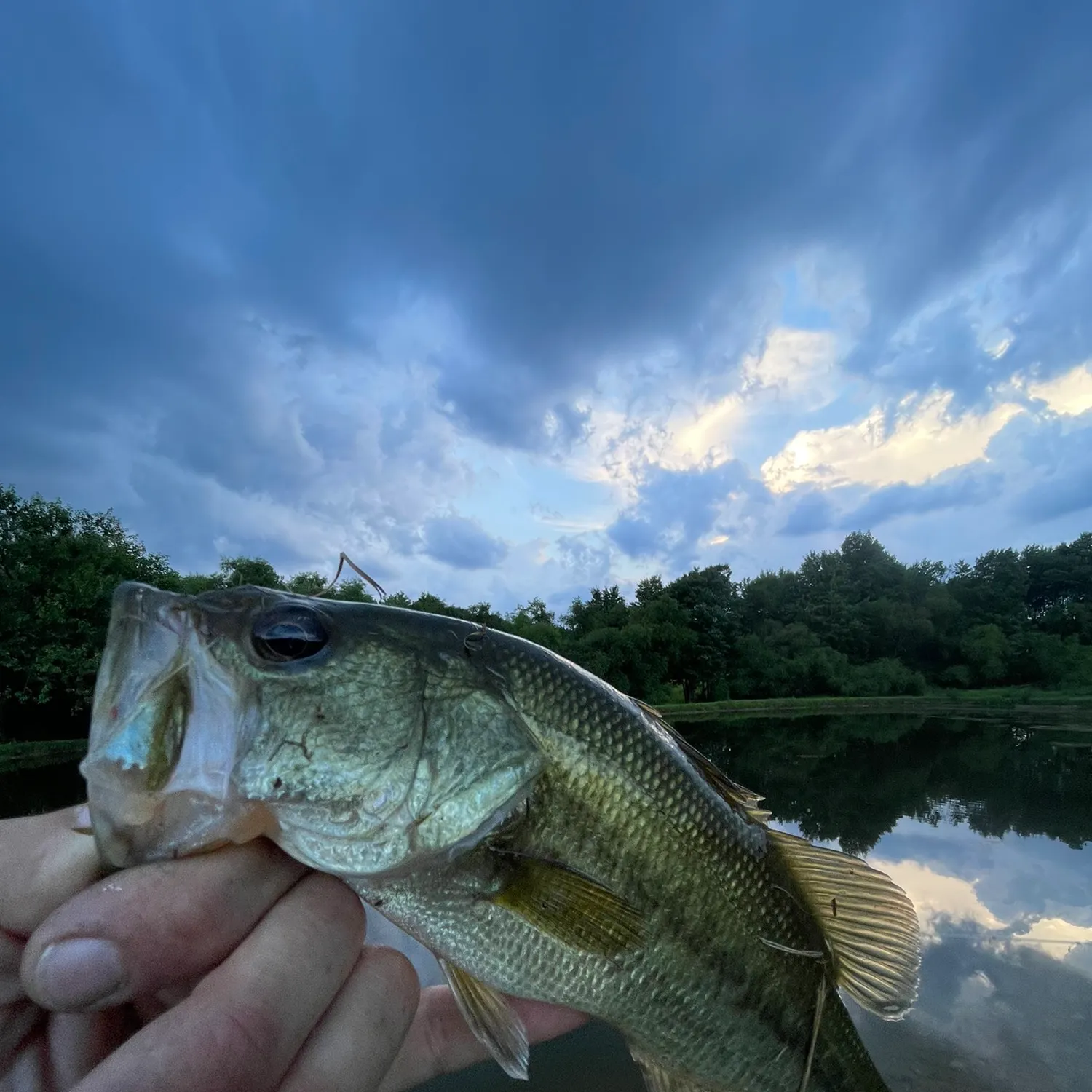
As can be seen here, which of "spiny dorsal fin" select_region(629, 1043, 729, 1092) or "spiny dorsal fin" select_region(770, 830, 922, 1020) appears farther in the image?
"spiny dorsal fin" select_region(770, 830, 922, 1020)

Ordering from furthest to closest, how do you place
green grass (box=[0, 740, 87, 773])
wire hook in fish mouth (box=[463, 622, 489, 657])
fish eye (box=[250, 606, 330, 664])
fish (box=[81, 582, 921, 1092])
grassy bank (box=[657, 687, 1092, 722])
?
grassy bank (box=[657, 687, 1092, 722]) → green grass (box=[0, 740, 87, 773]) → wire hook in fish mouth (box=[463, 622, 489, 657]) → fish eye (box=[250, 606, 330, 664]) → fish (box=[81, 582, 921, 1092])

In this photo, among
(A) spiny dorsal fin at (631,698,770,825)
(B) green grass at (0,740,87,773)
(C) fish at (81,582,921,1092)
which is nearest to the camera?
(C) fish at (81,582,921,1092)

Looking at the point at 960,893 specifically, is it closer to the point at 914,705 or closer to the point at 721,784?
the point at 721,784

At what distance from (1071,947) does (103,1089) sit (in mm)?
11133

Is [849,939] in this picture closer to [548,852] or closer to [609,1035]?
[548,852]

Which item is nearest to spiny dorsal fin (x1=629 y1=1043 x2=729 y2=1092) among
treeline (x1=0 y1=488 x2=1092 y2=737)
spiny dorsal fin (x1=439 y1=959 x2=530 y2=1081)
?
spiny dorsal fin (x1=439 y1=959 x2=530 y2=1081)

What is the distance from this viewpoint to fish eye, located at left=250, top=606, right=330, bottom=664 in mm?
1544

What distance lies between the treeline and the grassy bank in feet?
11.5

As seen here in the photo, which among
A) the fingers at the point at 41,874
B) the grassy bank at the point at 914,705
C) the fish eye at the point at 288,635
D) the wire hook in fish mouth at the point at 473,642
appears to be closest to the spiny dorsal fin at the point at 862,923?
the wire hook in fish mouth at the point at 473,642

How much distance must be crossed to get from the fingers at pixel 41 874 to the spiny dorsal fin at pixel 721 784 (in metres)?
1.54

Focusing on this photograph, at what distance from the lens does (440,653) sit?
5.81 ft

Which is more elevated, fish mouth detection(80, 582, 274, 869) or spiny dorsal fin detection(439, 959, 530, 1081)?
fish mouth detection(80, 582, 274, 869)

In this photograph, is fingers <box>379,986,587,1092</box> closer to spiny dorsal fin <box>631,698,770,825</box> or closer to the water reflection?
spiny dorsal fin <box>631,698,770,825</box>

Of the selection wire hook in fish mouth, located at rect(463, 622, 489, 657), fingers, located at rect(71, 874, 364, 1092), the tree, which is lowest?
fingers, located at rect(71, 874, 364, 1092)
